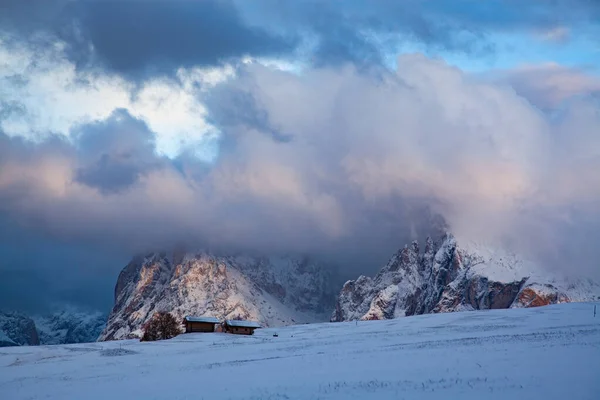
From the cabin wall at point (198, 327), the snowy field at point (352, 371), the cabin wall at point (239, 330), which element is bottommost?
the snowy field at point (352, 371)

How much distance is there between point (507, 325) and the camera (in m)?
73.5

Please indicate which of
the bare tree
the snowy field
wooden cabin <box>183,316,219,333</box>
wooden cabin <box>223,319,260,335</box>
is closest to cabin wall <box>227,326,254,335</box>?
wooden cabin <box>223,319,260,335</box>

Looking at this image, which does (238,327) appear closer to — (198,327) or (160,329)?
(198,327)

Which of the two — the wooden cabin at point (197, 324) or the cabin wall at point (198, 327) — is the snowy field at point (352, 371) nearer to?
the wooden cabin at point (197, 324)

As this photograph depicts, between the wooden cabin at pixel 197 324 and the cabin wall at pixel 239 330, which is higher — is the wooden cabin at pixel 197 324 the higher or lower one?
the higher one

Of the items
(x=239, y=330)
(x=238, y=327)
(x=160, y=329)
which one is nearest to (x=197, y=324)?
(x=238, y=327)

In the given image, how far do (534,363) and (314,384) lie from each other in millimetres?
12791

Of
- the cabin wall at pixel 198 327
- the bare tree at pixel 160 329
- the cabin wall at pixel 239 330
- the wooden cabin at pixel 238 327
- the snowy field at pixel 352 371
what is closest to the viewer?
the snowy field at pixel 352 371

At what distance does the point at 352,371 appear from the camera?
4241 centimetres

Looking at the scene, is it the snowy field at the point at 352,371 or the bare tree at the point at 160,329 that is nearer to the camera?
the snowy field at the point at 352,371

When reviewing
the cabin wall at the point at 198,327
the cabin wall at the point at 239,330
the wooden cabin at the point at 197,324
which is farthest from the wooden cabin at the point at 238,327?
the cabin wall at the point at 198,327

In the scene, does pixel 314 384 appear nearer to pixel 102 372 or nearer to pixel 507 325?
pixel 102 372

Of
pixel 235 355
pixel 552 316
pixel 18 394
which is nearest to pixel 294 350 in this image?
pixel 235 355

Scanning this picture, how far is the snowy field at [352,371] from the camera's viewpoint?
32.7m
